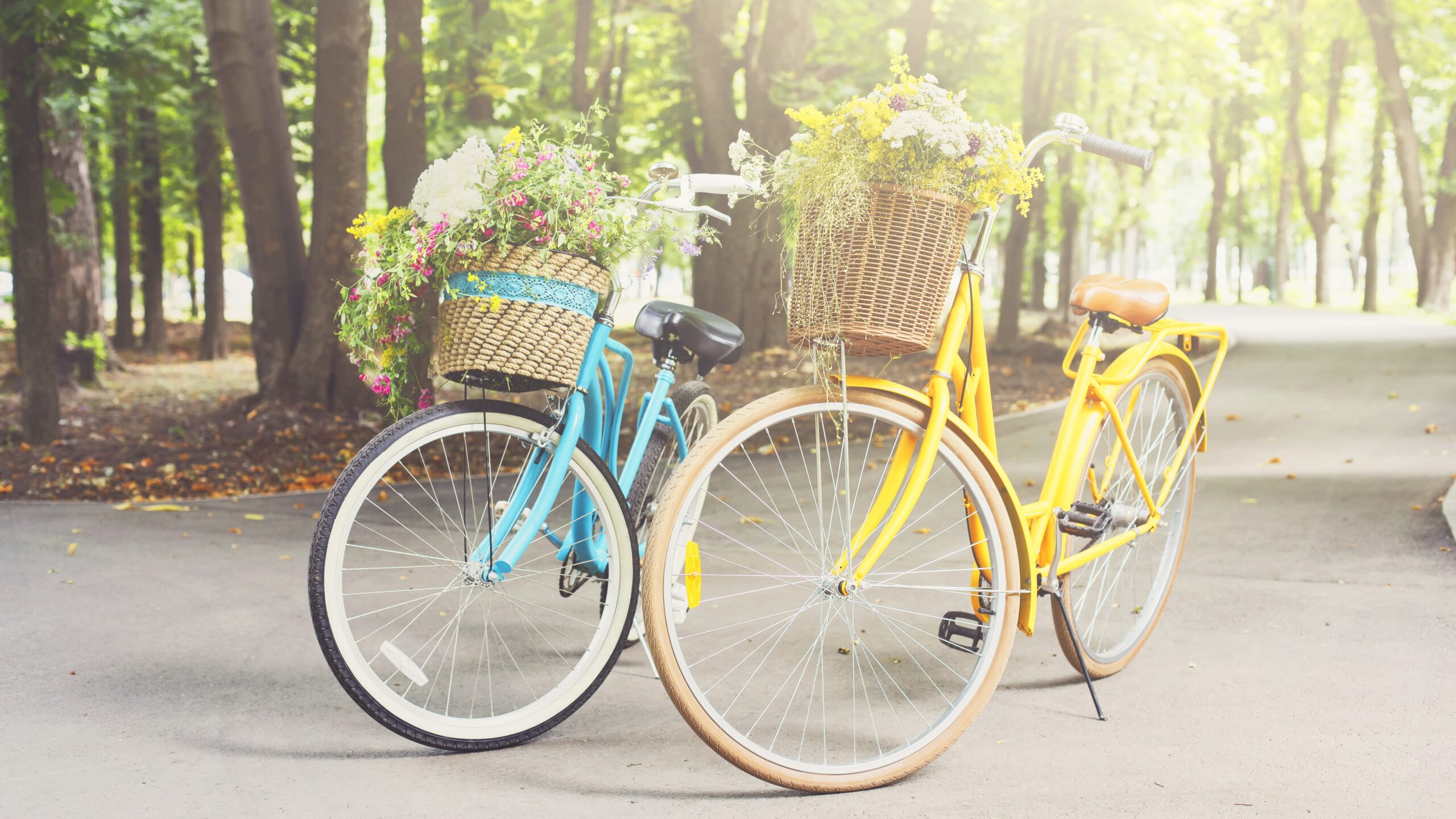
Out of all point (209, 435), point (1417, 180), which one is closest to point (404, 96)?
point (209, 435)

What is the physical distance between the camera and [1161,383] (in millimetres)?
4051

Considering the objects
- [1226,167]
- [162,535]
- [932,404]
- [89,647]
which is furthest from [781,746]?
[1226,167]

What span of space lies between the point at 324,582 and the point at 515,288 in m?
0.88

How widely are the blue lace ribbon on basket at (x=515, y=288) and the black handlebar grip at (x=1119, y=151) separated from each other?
1.49 m

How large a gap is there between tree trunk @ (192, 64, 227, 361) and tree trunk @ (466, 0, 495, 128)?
155 inches

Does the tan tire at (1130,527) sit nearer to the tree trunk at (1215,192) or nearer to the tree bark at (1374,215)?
the tree bark at (1374,215)

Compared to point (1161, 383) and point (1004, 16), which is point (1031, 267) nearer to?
point (1004, 16)

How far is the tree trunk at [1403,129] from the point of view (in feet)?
62.1

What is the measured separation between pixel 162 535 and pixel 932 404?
473cm

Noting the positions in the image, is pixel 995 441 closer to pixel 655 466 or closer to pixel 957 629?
pixel 957 629

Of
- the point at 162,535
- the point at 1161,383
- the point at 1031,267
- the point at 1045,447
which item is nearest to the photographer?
the point at 1161,383

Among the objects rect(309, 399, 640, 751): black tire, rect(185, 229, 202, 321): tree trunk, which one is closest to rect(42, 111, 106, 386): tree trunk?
rect(309, 399, 640, 751): black tire

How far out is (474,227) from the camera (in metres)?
2.92

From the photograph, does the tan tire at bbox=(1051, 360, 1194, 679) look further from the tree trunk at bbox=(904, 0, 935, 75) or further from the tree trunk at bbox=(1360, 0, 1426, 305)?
the tree trunk at bbox=(1360, 0, 1426, 305)
